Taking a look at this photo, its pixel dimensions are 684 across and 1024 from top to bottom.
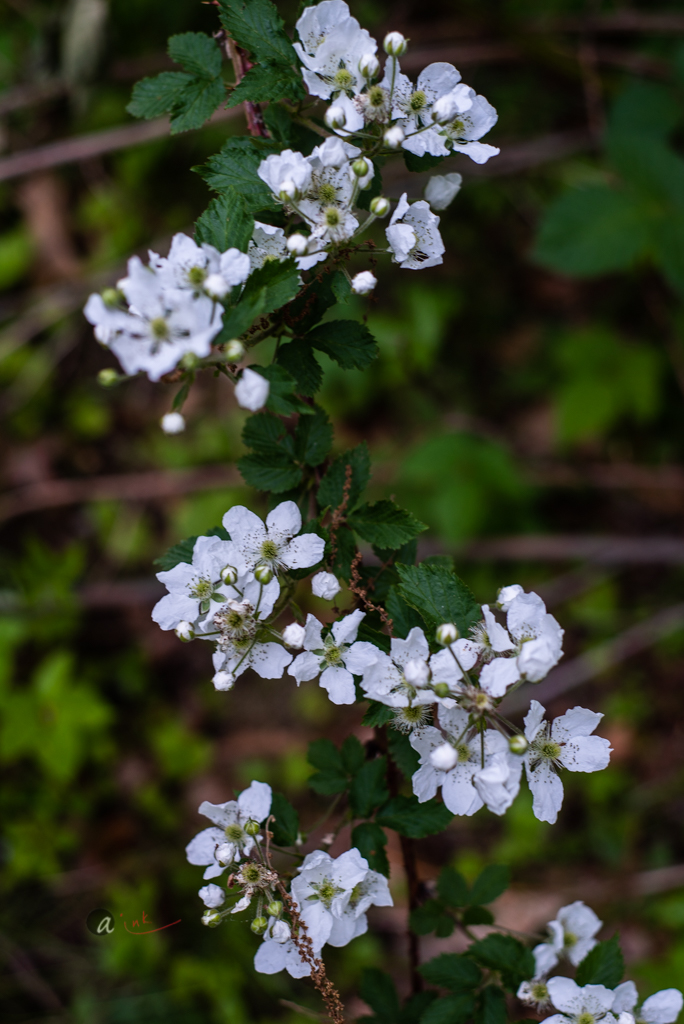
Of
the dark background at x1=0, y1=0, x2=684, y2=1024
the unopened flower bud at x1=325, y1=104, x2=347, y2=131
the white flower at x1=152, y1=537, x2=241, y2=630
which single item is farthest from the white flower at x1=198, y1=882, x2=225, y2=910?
the dark background at x1=0, y1=0, x2=684, y2=1024

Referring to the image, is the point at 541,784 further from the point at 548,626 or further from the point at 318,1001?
the point at 318,1001

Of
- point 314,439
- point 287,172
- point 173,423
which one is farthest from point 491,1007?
point 287,172

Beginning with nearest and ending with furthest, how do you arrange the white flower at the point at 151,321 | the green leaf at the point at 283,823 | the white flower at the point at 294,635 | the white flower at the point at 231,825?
the white flower at the point at 151,321
the white flower at the point at 294,635
the white flower at the point at 231,825
the green leaf at the point at 283,823

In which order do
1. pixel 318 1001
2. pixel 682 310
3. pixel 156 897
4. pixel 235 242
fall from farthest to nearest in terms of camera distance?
1. pixel 682 310
2. pixel 156 897
3. pixel 318 1001
4. pixel 235 242

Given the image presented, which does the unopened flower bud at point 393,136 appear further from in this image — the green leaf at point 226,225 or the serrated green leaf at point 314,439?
the serrated green leaf at point 314,439

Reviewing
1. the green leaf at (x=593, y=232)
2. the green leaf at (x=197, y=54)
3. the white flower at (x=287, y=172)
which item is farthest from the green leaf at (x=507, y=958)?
the green leaf at (x=593, y=232)

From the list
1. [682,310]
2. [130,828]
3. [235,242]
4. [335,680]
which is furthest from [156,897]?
[682,310]

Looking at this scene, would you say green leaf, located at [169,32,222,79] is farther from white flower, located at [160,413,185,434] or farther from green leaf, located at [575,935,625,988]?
green leaf, located at [575,935,625,988]
